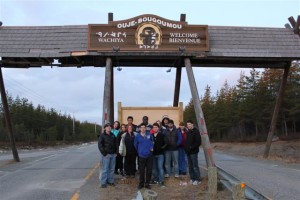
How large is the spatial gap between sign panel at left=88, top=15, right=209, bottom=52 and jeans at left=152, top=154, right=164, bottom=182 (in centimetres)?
548

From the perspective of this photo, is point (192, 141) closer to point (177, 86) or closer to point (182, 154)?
point (182, 154)

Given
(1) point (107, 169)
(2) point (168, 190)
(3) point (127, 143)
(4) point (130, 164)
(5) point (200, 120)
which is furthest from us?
(5) point (200, 120)

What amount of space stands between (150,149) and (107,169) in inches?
58.5

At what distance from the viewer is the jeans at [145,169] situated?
12.8 meters

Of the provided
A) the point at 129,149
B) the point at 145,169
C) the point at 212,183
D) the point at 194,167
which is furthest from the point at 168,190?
the point at 129,149

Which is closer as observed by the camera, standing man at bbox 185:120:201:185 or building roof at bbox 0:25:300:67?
standing man at bbox 185:120:201:185

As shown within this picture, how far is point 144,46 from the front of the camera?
57.2 ft

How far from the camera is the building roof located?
57.9 ft

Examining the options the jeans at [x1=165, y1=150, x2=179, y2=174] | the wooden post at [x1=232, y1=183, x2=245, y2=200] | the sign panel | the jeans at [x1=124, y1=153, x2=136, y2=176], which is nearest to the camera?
the wooden post at [x1=232, y1=183, x2=245, y2=200]

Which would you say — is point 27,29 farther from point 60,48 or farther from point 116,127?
point 116,127

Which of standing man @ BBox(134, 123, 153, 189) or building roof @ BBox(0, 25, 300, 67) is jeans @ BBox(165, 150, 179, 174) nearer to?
standing man @ BBox(134, 123, 153, 189)

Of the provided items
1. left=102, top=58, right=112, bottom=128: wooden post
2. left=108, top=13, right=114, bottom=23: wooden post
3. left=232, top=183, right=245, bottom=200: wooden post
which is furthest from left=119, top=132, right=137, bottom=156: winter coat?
left=108, top=13, right=114, bottom=23: wooden post

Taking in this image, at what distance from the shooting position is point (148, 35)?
57.6ft

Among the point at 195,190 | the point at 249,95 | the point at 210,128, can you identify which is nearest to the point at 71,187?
the point at 195,190
